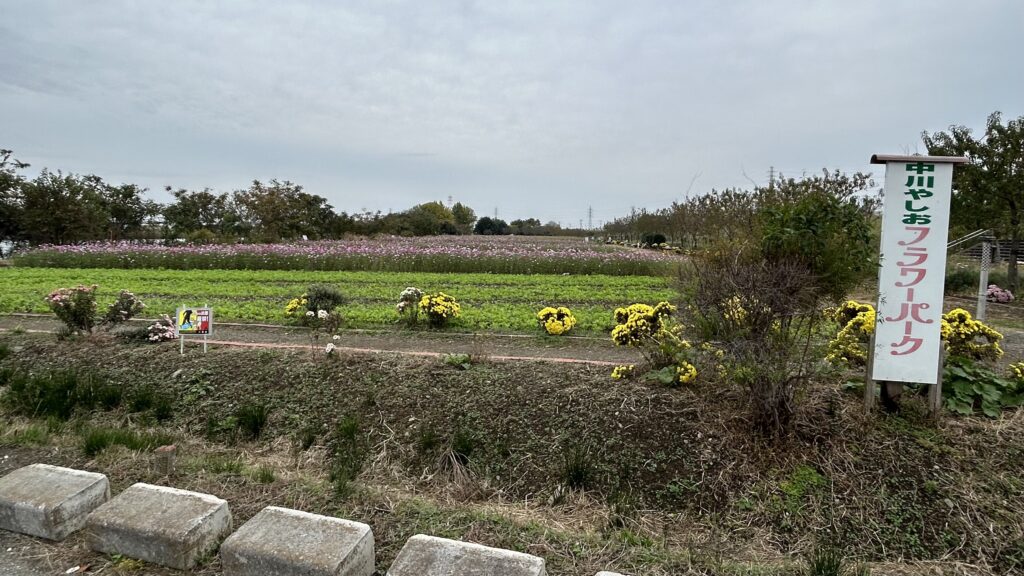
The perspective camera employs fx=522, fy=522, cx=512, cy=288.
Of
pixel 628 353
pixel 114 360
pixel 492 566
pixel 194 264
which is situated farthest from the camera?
pixel 194 264

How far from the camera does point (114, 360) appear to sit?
5.16 m

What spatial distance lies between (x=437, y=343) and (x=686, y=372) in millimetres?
3104

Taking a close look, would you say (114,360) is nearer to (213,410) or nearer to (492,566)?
(213,410)

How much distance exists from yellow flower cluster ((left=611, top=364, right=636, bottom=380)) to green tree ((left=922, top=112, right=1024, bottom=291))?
1116 centimetres

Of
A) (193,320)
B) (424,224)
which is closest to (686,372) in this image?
(193,320)

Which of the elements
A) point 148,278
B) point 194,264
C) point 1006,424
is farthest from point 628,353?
point 194,264

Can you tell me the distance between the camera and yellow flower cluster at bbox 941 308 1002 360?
388cm

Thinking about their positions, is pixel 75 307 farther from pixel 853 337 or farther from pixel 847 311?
pixel 847 311

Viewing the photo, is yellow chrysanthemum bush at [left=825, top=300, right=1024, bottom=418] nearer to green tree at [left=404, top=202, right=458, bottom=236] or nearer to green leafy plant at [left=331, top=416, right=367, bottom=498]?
green leafy plant at [left=331, top=416, right=367, bottom=498]

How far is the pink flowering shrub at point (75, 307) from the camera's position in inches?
225

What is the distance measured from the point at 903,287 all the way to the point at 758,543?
6.38 ft

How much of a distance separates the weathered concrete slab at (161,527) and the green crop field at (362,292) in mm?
4012

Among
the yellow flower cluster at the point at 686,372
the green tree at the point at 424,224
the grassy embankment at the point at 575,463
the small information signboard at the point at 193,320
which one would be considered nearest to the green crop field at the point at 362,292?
the yellow flower cluster at the point at 686,372

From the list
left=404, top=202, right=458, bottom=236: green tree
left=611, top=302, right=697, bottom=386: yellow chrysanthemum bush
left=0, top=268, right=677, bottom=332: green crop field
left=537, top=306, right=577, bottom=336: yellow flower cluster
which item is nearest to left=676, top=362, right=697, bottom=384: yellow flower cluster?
left=611, top=302, right=697, bottom=386: yellow chrysanthemum bush
